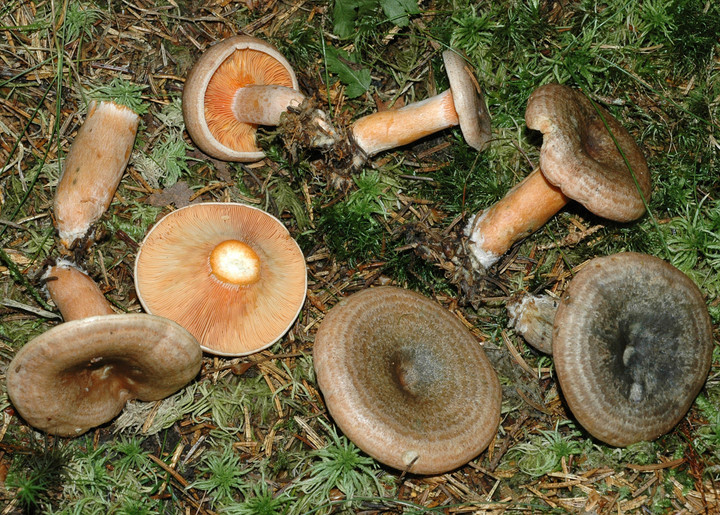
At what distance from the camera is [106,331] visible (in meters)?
3.03

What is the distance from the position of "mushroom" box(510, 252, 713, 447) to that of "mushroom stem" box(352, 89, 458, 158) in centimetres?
138

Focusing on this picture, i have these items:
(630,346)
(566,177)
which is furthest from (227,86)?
(630,346)

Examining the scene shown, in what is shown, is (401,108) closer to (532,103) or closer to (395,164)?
(395,164)

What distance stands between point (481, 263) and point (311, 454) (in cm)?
173

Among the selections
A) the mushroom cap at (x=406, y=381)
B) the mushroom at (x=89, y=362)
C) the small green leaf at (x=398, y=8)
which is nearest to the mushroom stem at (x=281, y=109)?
the small green leaf at (x=398, y=8)

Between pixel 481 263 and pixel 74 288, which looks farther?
pixel 481 263

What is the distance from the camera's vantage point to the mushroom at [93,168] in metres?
3.82

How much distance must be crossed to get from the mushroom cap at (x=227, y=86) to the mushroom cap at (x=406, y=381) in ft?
4.72

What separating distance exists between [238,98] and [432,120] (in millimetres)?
1378

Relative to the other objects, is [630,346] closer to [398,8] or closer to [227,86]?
[398,8]

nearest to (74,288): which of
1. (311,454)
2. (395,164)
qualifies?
(311,454)

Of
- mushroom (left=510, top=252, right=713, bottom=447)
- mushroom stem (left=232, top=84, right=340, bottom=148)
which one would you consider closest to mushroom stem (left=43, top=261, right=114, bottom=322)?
mushroom stem (left=232, top=84, right=340, bottom=148)

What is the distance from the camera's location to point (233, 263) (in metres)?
3.71

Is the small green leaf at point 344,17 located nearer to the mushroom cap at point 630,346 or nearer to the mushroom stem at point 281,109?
the mushroom stem at point 281,109
